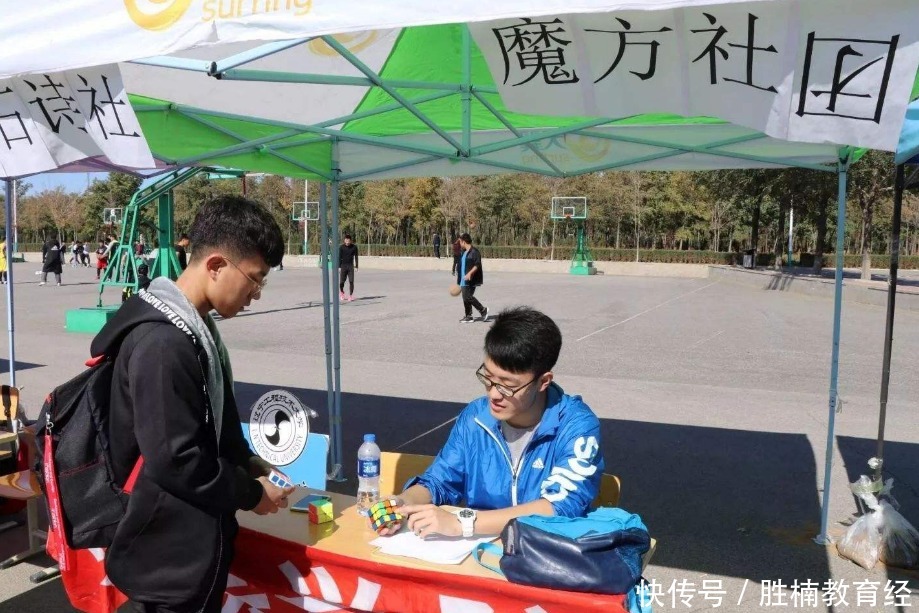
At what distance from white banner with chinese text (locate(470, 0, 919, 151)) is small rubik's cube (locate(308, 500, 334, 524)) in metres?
1.57

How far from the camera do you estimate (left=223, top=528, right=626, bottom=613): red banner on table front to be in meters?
2.05

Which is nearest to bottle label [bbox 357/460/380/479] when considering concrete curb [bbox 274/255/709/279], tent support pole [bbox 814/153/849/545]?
tent support pole [bbox 814/153/849/545]

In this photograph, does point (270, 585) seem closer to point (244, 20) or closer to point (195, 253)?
point (195, 253)

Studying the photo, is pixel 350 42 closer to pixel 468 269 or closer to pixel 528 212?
pixel 468 269

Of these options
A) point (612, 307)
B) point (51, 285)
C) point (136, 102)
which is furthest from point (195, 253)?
point (51, 285)

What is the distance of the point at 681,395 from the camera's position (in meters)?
7.99

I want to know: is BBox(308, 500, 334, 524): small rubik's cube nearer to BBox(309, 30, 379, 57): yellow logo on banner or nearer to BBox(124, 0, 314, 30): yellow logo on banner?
BBox(124, 0, 314, 30): yellow logo on banner

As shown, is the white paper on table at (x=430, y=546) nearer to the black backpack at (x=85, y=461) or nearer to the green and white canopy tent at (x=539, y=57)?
the black backpack at (x=85, y=461)

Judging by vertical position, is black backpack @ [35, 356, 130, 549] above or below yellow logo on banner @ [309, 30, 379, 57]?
below

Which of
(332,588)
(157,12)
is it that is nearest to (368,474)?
(332,588)

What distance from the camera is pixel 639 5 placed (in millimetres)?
1900

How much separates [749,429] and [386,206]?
142ft

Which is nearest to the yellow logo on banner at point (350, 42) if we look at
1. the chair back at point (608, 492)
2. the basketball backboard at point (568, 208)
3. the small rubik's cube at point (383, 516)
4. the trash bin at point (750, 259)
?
the small rubik's cube at point (383, 516)

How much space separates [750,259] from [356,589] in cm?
3230
